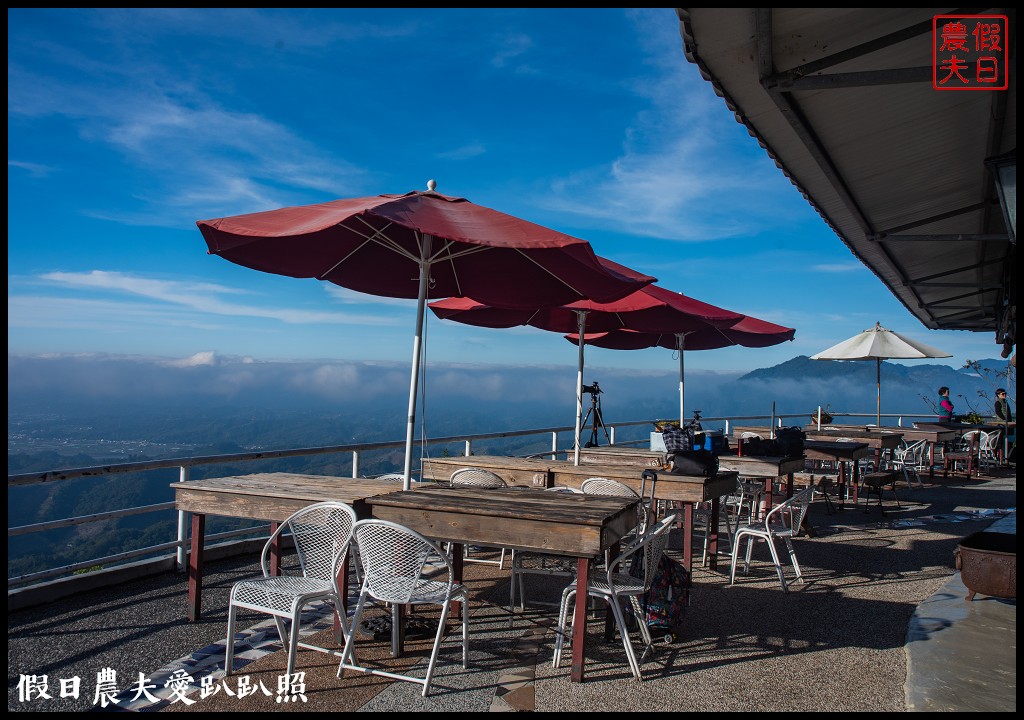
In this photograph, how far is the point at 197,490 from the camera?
439 centimetres

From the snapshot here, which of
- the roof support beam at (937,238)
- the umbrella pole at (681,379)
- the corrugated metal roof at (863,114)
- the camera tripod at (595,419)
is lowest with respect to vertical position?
the camera tripod at (595,419)

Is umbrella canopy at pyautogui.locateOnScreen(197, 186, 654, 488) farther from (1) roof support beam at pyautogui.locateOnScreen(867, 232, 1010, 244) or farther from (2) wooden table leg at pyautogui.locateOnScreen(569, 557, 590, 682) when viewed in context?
(1) roof support beam at pyautogui.locateOnScreen(867, 232, 1010, 244)

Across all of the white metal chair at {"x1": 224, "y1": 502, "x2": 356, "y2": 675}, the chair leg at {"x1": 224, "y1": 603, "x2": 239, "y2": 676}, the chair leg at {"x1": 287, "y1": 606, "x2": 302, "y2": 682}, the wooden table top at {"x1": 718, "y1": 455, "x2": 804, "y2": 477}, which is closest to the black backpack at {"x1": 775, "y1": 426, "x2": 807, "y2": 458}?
the wooden table top at {"x1": 718, "y1": 455, "x2": 804, "y2": 477}

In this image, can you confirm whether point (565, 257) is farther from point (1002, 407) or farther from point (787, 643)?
point (1002, 407)

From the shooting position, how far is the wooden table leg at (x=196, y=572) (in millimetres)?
4258

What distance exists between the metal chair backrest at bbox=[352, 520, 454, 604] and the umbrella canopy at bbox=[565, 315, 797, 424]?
5048 mm

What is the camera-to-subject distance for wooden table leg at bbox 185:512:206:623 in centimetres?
426

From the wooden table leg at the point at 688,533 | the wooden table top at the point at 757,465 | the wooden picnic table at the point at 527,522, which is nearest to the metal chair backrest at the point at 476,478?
the wooden picnic table at the point at 527,522

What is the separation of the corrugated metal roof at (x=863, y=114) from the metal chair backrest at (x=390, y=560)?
273 cm

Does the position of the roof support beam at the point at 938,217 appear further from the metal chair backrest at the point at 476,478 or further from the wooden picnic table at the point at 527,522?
the metal chair backrest at the point at 476,478

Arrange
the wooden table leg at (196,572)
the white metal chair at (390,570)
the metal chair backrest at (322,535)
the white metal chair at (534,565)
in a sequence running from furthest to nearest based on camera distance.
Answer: the white metal chair at (534,565) < the wooden table leg at (196,572) < the metal chair backrest at (322,535) < the white metal chair at (390,570)

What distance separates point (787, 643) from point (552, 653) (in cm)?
139

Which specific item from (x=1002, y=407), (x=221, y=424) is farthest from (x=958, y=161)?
(x=221, y=424)

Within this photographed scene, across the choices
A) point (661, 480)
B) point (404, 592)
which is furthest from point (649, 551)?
point (661, 480)
